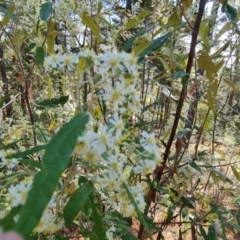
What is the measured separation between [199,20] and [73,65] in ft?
1.44

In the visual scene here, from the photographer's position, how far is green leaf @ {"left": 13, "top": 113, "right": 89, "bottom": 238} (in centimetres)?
29

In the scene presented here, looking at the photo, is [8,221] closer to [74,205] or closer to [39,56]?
[74,205]

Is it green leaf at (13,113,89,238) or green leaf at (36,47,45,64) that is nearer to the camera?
green leaf at (13,113,89,238)

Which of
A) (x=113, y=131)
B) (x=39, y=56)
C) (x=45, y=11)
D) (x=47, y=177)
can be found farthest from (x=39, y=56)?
(x=47, y=177)

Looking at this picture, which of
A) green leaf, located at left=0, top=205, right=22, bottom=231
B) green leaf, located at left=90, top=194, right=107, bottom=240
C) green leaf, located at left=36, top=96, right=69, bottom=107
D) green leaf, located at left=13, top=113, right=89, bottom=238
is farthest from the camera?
green leaf, located at left=36, top=96, right=69, bottom=107

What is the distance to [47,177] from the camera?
316 mm

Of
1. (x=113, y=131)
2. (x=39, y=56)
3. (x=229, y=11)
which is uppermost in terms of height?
(x=229, y=11)

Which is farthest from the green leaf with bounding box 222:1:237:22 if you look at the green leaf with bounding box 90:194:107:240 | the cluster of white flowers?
the green leaf with bounding box 90:194:107:240

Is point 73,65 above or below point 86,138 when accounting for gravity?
above

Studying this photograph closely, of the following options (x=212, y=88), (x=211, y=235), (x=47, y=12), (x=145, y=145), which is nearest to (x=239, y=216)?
(x=211, y=235)

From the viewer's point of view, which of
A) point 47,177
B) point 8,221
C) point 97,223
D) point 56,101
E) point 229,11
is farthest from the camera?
point 229,11

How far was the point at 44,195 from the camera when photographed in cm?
30

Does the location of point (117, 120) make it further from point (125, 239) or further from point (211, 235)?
point (211, 235)

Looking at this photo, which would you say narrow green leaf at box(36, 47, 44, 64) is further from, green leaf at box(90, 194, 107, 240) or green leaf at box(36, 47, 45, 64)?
green leaf at box(90, 194, 107, 240)
